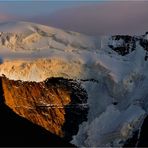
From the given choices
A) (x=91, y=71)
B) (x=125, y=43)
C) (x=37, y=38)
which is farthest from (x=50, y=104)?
(x=125, y=43)

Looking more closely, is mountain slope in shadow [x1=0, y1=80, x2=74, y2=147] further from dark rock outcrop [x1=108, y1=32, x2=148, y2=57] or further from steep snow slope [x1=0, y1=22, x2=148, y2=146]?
dark rock outcrop [x1=108, y1=32, x2=148, y2=57]

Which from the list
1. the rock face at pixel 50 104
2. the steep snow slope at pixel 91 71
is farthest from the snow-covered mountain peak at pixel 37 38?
the rock face at pixel 50 104

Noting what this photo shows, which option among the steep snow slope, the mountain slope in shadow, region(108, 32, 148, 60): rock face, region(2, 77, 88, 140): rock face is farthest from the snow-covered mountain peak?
the mountain slope in shadow

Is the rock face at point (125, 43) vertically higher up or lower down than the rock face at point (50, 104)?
higher up

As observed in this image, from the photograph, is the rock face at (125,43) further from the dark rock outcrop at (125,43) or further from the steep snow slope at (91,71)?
the steep snow slope at (91,71)

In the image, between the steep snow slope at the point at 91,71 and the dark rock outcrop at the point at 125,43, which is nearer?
the steep snow slope at the point at 91,71
